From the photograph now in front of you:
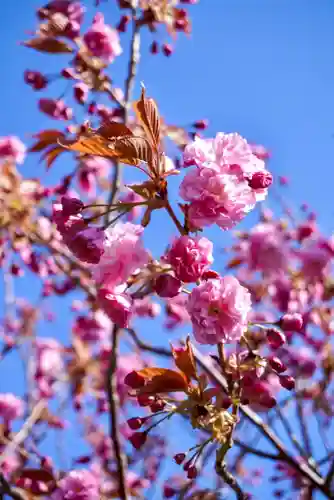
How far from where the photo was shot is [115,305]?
1.44m

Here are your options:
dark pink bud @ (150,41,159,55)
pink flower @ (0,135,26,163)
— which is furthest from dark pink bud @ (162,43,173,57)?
pink flower @ (0,135,26,163)

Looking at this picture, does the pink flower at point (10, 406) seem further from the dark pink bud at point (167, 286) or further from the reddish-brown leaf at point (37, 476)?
the dark pink bud at point (167, 286)

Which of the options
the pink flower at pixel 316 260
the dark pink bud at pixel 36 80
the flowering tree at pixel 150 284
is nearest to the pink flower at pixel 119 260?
the flowering tree at pixel 150 284

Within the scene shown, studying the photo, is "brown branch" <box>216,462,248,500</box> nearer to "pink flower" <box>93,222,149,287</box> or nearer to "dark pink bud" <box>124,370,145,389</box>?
"dark pink bud" <box>124,370,145,389</box>

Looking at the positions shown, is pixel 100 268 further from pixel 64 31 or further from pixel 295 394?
pixel 295 394

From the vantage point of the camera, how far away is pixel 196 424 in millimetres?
1348

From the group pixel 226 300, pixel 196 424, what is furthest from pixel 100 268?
pixel 196 424

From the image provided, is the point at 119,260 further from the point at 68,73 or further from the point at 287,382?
the point at 68,73

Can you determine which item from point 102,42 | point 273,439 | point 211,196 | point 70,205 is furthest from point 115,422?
point 102,42

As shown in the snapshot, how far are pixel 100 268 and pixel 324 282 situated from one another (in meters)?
2.42

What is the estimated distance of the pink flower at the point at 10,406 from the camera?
4016 mm

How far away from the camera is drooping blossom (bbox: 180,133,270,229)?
134 cm

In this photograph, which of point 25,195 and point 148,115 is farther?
point 25,195

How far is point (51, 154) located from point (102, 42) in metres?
1.18
